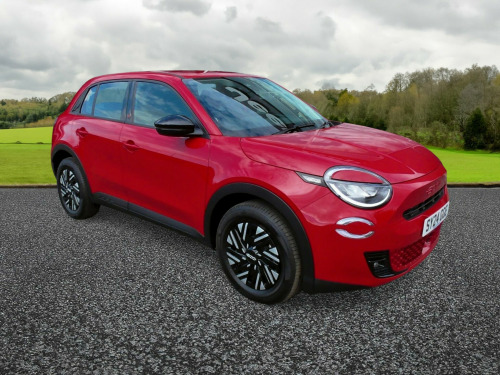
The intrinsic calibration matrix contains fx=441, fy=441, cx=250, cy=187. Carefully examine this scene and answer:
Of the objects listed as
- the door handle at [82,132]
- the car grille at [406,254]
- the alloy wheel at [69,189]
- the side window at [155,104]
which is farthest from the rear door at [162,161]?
the car grille at [406,254]

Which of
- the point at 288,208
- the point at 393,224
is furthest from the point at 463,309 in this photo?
the point at 288,208

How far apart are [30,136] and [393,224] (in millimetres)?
38502

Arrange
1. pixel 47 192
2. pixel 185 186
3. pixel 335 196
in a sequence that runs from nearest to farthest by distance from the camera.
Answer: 1. pixel 335 196
2. pixel 185 186
3. pixel 47 192

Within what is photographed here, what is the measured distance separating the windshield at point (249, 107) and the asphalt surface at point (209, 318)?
1.27 m

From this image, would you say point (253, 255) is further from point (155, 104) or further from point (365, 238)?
point (155, 104)

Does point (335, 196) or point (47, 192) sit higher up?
point (335, 196)

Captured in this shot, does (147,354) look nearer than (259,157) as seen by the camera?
Yes

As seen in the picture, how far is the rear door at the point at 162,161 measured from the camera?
133 inches

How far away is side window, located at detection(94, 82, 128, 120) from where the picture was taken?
4.29m

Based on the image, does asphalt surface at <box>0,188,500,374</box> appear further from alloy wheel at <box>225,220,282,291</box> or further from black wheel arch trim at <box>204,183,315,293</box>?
black wheel arch trim at <box>204,183,315,293</box>

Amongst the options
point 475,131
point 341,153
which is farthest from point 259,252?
point 475,131

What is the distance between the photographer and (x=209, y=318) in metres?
2.96

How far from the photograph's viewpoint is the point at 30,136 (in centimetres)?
3600

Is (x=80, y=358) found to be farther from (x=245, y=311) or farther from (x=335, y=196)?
(x=335, y=196)
